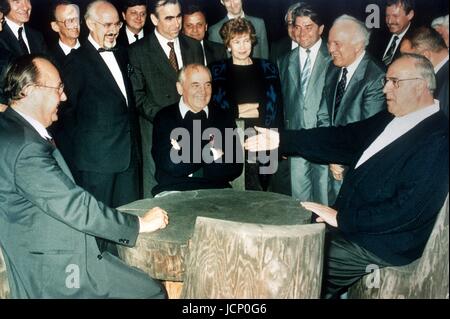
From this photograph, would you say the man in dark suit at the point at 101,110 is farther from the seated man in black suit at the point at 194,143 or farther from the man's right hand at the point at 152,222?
the man's right hand at the point at 152,222

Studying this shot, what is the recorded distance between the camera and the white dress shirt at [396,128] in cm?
286

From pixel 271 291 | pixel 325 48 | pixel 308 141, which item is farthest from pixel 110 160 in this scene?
pixel 271 291

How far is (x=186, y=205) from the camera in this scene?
3086mm

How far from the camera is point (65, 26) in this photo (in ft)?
13.9

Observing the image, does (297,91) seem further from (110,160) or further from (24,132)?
(24,132)

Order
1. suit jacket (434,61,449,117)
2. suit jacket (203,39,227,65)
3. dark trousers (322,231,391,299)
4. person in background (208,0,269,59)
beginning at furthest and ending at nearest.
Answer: person in background (208,0,269,59), suit jacket (203,39,227,65), suit jacket (434,61,449,117), dark trousers (322,231,391,299)

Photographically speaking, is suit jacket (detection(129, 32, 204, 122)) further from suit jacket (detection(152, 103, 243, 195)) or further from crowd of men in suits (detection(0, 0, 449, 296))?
suit jacket (detection(152, 103, 243, 195))

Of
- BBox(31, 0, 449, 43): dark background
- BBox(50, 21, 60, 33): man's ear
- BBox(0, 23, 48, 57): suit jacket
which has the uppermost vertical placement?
BBox(31, 0, 449, 43): dark background

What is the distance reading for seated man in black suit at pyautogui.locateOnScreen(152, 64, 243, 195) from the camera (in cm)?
366

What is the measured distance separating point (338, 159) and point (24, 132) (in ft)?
6.68

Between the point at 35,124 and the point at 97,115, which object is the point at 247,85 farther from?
the point at 35,124

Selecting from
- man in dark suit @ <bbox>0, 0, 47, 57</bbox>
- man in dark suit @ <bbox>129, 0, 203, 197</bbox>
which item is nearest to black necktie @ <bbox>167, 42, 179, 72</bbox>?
man in dark suit @ <bbox>129, 0, 203, 197</bbox>

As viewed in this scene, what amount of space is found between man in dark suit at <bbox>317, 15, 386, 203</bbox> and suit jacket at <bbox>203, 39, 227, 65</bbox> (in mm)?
962

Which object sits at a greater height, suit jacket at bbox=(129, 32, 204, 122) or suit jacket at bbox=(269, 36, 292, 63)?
suit jacket at bbox=(269, 36, 292, 63)
